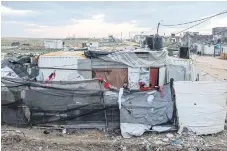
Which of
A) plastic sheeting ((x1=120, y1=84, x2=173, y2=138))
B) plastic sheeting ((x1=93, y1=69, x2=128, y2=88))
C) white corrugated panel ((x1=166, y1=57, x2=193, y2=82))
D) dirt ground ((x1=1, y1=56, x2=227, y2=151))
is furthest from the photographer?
white corrugated panel ((x1=166, y1=57, x2=193, y2=82))

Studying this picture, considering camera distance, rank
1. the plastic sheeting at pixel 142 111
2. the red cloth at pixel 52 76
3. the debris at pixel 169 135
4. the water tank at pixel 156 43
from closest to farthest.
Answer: the debris at pixel 169 135 < the plastic sheeting at pixel 142 111 < the red cloth at pixel 52 76 < the water tank at pixel 156 43

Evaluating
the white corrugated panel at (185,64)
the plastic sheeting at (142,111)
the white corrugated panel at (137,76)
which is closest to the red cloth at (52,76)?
the white corrugated panel at (137,76)

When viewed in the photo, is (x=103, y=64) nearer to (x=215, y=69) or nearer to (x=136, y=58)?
(x=136, y=58)

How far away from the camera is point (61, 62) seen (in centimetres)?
1311

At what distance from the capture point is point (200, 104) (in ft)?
30.7

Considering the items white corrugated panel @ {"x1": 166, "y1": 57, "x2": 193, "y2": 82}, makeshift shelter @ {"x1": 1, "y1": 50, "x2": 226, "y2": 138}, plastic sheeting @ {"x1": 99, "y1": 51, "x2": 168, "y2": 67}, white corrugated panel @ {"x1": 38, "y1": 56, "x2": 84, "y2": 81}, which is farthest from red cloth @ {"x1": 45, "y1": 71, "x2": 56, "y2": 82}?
white corrugated panel @ {"x1": 166, "y1": 57, "x2": 193, "y2": 82}

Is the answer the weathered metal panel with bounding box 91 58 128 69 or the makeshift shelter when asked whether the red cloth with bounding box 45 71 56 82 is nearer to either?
the weathered metal panel with bounding box 91 58 128 69

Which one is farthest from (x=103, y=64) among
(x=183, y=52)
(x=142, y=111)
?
(x=183, y=52)

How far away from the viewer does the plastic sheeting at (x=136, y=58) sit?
12.7 m

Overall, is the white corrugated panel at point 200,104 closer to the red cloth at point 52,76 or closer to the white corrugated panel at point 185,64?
the white corrugated panel at point 185,64

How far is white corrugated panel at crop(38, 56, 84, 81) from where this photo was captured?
13.0 meters

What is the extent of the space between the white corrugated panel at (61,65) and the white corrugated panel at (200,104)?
16.4ft

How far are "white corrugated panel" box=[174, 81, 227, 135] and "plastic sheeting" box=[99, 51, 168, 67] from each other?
12.3 ft

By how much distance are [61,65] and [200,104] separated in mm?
6083
